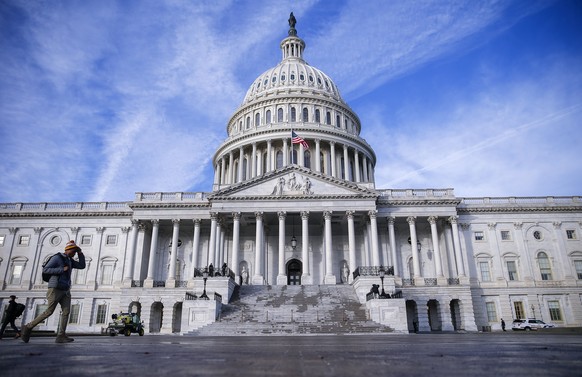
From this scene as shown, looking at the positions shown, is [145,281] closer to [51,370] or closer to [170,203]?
[170,203]

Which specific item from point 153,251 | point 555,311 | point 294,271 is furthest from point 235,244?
point 555,311

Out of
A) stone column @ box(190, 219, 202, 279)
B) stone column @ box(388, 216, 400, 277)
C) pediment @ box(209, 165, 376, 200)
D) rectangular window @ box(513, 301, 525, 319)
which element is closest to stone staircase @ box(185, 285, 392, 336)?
stone column @ box(190, 219, 202, 279)

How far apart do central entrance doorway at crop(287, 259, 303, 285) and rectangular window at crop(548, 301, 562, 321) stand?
99.4ft

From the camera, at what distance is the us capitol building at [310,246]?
47.3 meters

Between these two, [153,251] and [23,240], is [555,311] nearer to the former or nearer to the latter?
[153,251]

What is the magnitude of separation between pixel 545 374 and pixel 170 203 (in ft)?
165

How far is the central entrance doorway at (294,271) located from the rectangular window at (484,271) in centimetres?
2232

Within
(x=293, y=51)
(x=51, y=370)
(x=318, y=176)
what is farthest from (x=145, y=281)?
(x=293, y=51)

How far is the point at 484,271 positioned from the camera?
51.7m

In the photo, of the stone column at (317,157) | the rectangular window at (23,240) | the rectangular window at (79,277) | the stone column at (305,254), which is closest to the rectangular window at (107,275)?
the rectangular window at (79,277)

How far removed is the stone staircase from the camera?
28859 mm

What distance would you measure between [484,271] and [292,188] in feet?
84.2

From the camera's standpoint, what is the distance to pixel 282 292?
134ft

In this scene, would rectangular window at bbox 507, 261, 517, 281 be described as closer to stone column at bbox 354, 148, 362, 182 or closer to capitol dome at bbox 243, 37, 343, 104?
stone column at bbox 354, 148, 362, 182
